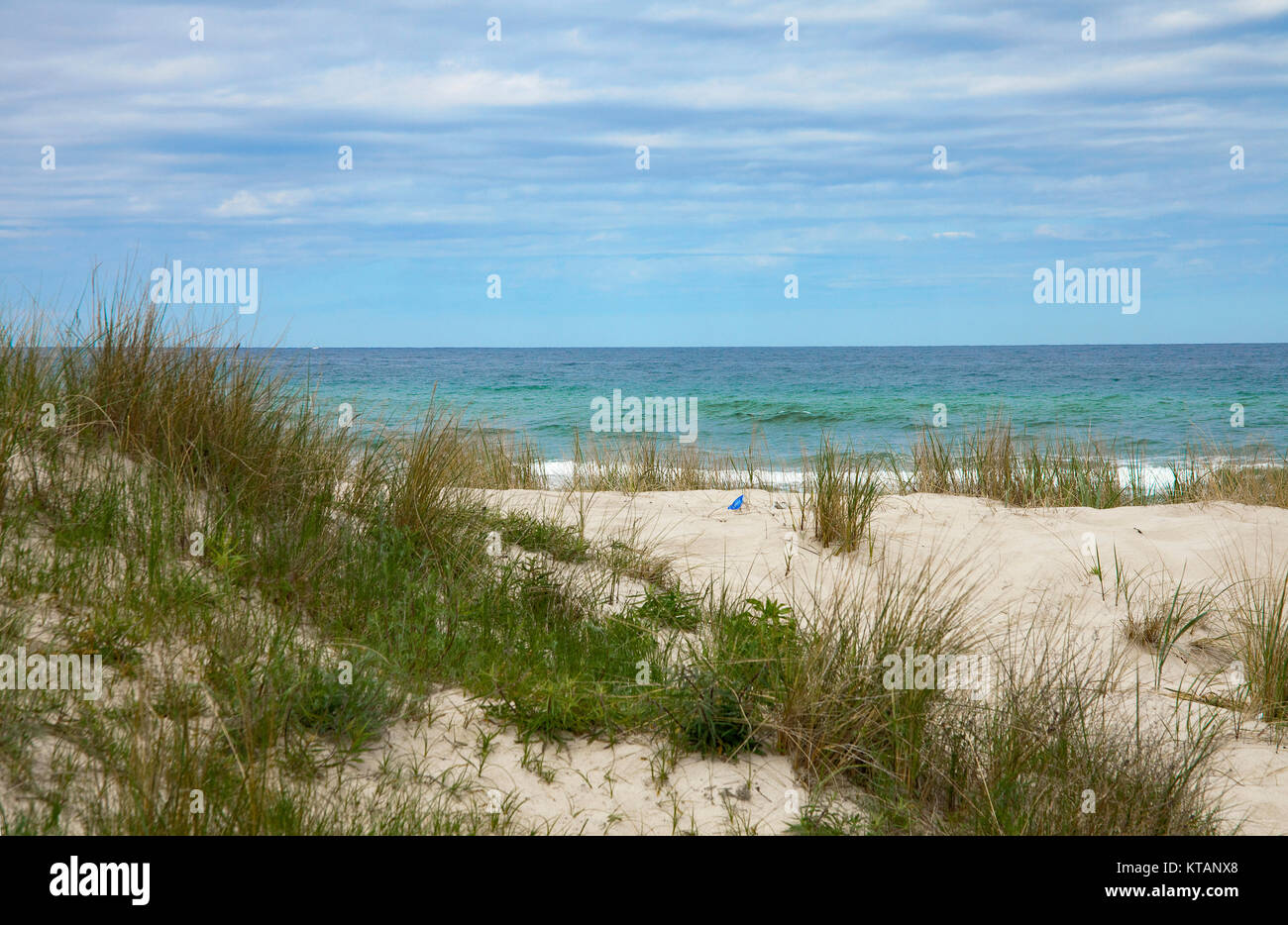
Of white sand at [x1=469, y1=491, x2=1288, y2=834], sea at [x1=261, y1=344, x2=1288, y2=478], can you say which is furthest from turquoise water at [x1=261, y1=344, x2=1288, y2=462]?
white sand at [x1=469, y1=491, x2=1288, y2=834]

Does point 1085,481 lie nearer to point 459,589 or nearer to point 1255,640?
point 1255,640

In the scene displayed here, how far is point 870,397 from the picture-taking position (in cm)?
2758

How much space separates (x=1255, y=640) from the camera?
4027 millimetres

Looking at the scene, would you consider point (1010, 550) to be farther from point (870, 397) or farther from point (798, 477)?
point (870, 397)

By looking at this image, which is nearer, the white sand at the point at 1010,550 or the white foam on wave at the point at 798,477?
the white sand at the point at 1010,550

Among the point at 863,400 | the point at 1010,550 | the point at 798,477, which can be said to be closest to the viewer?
the point at 1010,550

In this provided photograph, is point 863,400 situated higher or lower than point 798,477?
higher

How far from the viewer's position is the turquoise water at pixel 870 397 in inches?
635

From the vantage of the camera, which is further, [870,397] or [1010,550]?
[870,397]

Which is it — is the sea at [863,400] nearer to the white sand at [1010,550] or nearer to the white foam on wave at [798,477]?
the white foam on wave at [798,477]

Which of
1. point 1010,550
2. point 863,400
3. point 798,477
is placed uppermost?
point 863,400

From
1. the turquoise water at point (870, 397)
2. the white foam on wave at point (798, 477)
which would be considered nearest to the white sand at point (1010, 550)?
the white foam on wave at point (798, 477)

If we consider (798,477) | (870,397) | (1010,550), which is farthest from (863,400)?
(1010,550)
